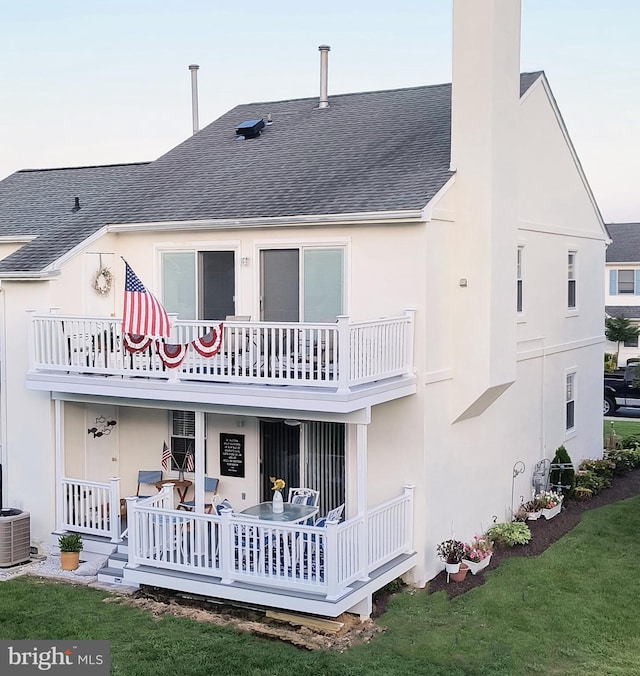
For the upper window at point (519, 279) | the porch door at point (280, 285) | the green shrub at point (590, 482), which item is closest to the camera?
the porch door at point (280, 285)

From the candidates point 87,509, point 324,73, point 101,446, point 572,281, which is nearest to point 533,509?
point 572,281

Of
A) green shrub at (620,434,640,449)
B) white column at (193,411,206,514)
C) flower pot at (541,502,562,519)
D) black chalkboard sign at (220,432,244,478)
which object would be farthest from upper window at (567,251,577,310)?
white column at (193,411,206,514)

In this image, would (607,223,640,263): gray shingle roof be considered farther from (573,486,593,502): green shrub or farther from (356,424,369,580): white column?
(356,424,369,580): white column

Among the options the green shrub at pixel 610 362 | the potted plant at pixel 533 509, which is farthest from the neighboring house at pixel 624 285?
the potted plant at pixel 533 509

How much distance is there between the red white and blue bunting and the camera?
12609 mm

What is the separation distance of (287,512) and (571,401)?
925 centimetres

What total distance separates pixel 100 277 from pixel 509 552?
8.73 metres

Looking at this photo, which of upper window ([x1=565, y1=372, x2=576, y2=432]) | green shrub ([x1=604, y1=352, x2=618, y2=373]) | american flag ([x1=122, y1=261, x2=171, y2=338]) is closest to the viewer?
american flag ([x1=122, y1=261, x2=171, y2=338])

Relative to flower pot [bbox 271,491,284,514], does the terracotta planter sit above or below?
below

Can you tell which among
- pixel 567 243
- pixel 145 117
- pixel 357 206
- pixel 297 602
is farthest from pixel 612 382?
pixel 297 602

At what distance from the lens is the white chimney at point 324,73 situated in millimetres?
19625

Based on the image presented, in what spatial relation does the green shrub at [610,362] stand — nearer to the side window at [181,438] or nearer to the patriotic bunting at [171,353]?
the side window at [181,438]

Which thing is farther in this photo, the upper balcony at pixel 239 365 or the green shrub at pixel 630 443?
the green shrub at pixel 630 443

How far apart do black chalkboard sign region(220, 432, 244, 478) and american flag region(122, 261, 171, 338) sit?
3159 millimetres
